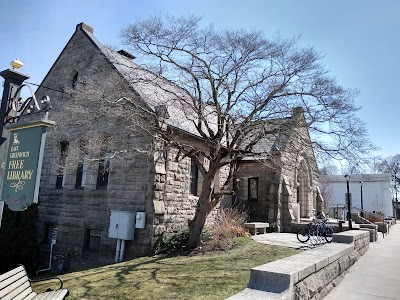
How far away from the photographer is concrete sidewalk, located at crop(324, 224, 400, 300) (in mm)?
5774

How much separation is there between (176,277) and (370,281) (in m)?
4.48

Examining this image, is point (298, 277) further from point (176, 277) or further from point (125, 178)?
point (125, 178)

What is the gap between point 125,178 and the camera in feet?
42.4

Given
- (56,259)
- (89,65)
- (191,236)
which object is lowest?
(56,259)

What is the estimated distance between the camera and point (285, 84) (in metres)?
10.6

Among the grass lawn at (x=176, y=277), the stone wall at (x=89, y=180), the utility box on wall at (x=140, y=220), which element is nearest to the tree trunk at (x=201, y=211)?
the grass lawn at (x=176, y=277)

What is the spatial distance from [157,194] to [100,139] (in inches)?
129

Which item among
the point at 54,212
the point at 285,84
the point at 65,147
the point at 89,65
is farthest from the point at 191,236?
the point at 89,65

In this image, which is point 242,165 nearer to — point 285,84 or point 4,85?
point 285,84

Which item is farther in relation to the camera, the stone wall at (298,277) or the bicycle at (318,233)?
the bicycle at (318,233)

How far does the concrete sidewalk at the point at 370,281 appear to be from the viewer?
5774mm

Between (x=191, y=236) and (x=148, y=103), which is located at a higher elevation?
(x=148, y=103)

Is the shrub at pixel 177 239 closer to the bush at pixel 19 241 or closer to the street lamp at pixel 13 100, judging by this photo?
the bush at pixel 19 241

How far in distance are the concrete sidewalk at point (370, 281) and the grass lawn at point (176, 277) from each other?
2017 mm
